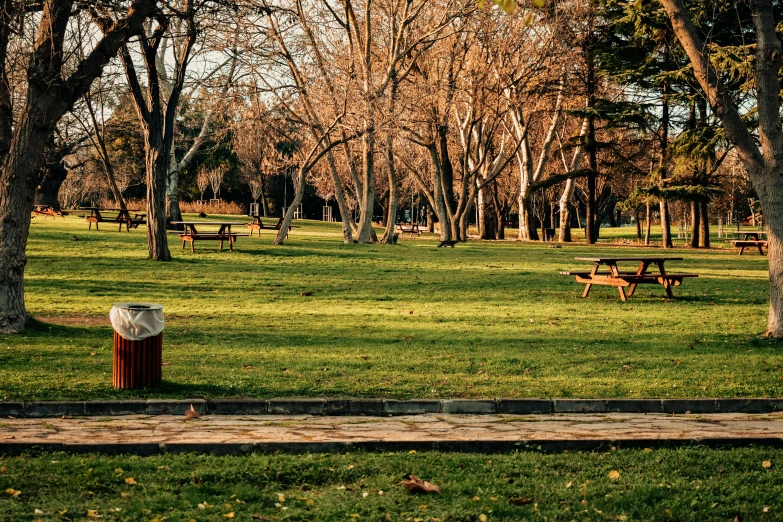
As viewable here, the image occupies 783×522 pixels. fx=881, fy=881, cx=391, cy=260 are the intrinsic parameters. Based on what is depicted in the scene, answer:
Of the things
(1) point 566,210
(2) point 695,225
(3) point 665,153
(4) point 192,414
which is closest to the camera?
(4) point 192,414

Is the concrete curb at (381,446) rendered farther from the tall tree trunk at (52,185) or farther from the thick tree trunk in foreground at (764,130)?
the tall tree trunk at (52,185)

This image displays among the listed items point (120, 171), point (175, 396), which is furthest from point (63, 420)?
point (120, 171)

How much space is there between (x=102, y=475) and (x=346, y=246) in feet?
95.2

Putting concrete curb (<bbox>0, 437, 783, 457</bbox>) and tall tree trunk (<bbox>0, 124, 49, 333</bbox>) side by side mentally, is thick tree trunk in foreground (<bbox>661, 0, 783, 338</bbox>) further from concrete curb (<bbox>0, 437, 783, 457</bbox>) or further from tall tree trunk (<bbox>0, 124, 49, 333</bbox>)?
tall tree trunk (<bbox>0, 124, 49, 333</bbox>)

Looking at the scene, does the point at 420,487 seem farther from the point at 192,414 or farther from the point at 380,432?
the point at 192,414

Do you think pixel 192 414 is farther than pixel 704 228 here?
No

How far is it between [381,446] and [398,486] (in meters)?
1.14

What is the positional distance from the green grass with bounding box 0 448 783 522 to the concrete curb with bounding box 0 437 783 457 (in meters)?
0.19

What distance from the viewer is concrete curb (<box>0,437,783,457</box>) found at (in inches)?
285

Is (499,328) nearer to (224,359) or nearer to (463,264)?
(224,359)

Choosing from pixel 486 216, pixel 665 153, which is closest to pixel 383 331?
pixel 665 153

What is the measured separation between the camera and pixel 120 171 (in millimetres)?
71250

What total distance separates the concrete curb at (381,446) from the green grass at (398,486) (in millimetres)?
192

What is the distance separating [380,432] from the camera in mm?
8117
